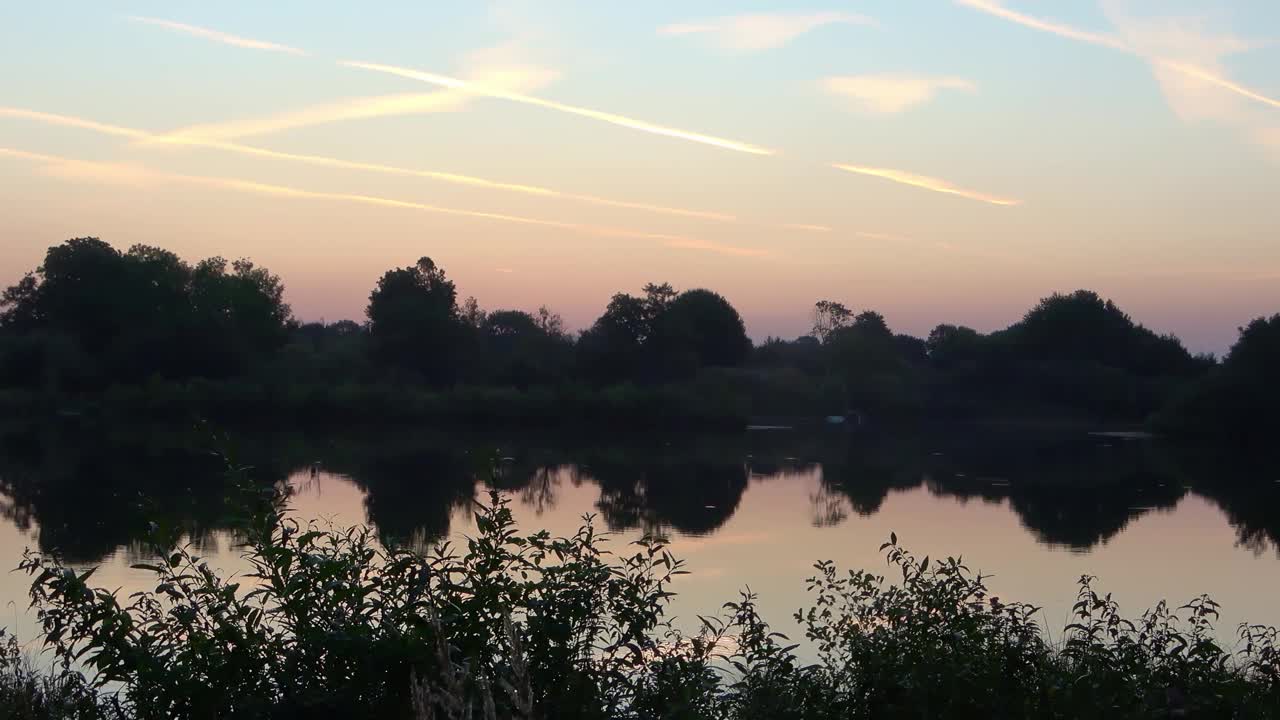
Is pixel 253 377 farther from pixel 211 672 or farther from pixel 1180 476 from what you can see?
pixel 211 672

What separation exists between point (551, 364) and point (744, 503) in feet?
122

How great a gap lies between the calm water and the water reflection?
14cm

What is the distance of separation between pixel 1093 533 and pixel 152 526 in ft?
77.1

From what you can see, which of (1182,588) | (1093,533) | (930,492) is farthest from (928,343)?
(1182,588)

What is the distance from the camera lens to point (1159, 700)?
18.1 feet

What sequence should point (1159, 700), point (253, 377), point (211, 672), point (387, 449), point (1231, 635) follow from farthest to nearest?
point (253, 377) → point (387, 449) → point (1231, 635) → point (1159, 700) → point (211, 672)

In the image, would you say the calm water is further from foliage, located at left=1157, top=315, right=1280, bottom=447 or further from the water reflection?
foliage, located at left=1157, top=315, right=1280, bottom=447

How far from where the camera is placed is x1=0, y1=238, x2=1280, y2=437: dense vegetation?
60531 millimetres

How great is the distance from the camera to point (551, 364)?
66.0 m

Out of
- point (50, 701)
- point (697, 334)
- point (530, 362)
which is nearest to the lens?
point (50, 701)

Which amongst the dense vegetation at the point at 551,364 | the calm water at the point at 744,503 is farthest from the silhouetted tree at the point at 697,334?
the calm water at the point at 744,503

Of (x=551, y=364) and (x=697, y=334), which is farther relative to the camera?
(x=697, y=334)

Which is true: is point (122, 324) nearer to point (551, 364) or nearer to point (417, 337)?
point (417, 337)

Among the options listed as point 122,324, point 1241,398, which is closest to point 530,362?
point 122,324
